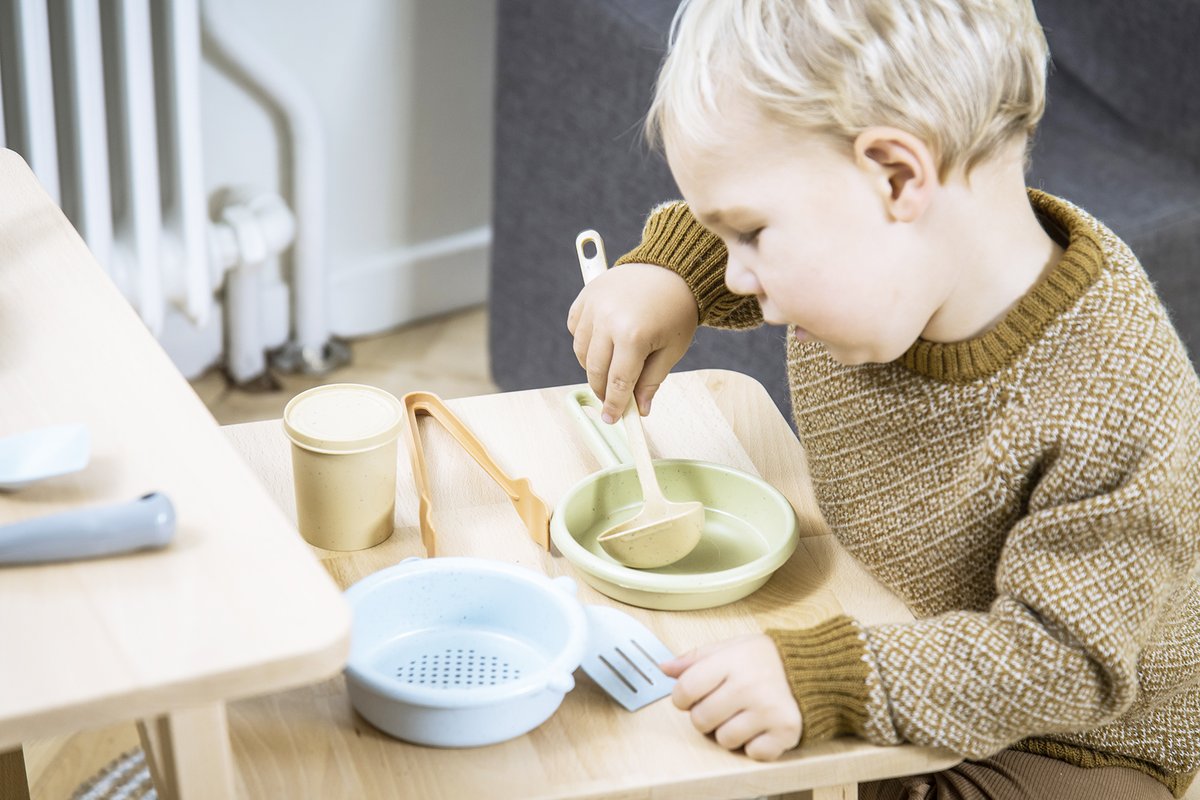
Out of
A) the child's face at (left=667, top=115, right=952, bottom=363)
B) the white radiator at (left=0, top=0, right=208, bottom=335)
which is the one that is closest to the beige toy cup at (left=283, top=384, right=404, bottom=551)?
the child's face at (left=667, top=115, right=952, bottom=363)

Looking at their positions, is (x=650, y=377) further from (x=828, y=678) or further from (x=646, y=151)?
(x=646, y=151)

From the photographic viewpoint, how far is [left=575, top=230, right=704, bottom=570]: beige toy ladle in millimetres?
883

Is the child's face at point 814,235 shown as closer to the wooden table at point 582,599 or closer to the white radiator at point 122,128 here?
the wooden table at point 582,599

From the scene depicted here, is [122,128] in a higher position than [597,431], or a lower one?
lower

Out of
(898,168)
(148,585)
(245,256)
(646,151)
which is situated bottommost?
(245,256)

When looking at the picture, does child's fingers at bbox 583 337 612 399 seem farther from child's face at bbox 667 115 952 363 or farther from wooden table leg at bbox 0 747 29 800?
wooden table leg at bbox 0 747 29 800

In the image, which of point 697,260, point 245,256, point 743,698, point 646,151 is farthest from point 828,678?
point 245,256

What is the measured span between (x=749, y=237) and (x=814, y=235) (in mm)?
46

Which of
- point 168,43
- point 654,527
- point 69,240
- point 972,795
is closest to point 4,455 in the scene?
point 69,240

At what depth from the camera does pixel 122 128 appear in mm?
1896

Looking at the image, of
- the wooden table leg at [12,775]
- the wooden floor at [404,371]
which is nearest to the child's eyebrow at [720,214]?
the wooden table leg at [12,775]

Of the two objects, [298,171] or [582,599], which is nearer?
[582,599]

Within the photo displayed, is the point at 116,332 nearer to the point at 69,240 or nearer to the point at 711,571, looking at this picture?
the point at 69,240

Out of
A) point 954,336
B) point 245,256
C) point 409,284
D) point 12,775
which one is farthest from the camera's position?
point 409,284
